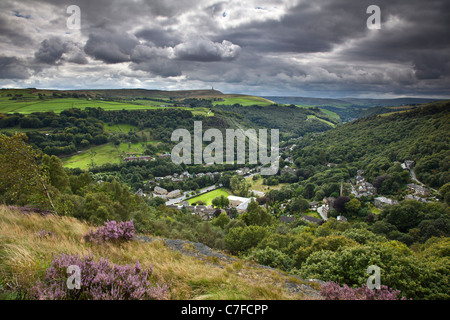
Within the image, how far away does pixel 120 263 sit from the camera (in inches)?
205

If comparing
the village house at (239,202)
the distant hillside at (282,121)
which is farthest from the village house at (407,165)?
the distant hillside at (282,121)

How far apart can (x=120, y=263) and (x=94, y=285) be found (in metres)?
1.23

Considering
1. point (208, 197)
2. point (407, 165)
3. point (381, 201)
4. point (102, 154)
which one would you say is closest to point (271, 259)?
point (381, 201)

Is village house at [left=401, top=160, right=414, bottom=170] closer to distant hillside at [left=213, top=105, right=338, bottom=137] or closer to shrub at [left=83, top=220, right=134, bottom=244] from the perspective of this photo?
shrub at [left=83, top=220, right=134, bottom=244]

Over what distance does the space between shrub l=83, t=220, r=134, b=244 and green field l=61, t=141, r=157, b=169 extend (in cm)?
6985

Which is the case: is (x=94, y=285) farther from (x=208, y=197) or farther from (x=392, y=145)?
(x=392, y=145)

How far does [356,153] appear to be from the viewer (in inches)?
3391

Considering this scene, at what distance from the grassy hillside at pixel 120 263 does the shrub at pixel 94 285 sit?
319mm

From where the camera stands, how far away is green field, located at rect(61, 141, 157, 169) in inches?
2739

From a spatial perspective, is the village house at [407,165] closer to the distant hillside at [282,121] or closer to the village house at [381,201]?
the village house at [381,201]

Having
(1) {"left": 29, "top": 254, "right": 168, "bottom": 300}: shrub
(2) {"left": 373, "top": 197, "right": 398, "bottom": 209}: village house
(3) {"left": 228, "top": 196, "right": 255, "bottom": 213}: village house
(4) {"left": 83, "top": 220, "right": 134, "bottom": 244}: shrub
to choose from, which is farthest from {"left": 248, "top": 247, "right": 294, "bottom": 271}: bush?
(2) {"left": 373, "top": 197, "right": 398, "bottom": 209}: village house

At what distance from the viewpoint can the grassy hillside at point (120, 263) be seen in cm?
417
